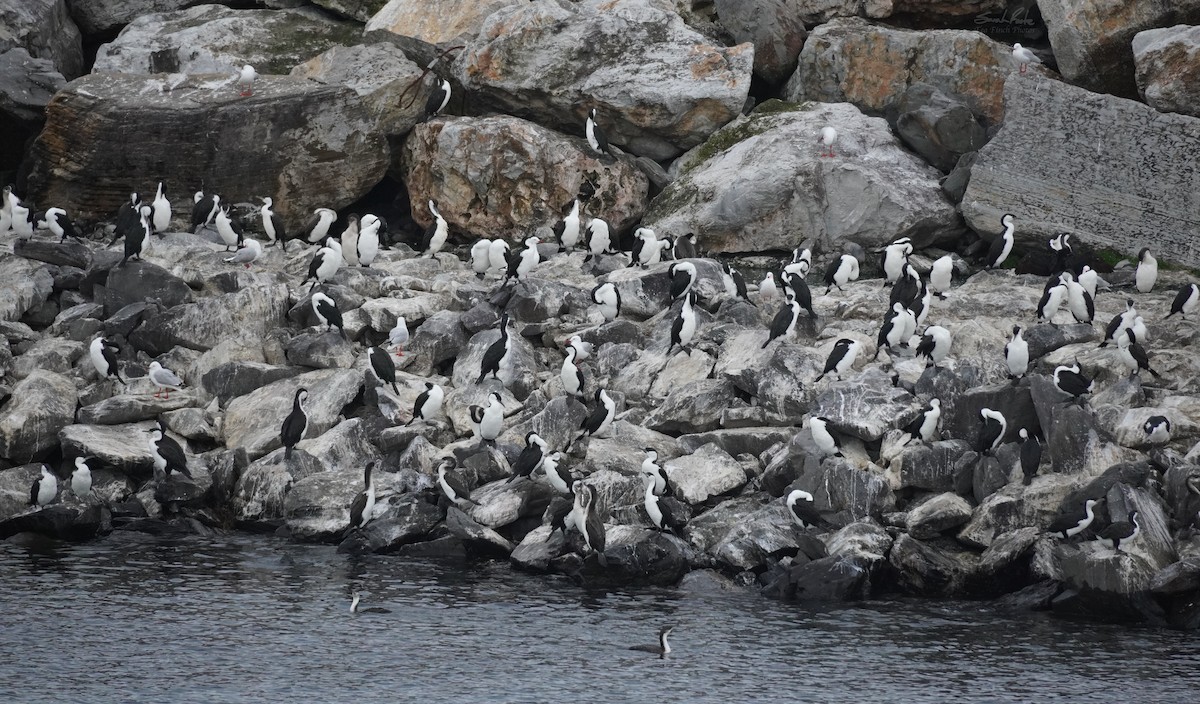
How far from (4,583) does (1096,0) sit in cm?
2157

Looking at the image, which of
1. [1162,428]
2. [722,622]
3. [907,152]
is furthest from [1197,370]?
[907,152]

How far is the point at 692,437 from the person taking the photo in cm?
1981

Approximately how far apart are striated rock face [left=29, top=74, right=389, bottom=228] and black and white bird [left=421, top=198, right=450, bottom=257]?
2.36 metres

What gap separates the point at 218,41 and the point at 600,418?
17.3 meters

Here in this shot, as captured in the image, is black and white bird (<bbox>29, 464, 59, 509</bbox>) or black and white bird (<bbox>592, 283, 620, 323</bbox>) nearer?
black and white bird (<bbox>29, 464, 59, 509</bbox>)

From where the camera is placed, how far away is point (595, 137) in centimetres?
2869

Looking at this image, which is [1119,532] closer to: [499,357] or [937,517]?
[937,517]

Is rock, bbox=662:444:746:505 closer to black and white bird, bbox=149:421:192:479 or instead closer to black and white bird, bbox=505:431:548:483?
black and white bird, bbox=505:431:548:483

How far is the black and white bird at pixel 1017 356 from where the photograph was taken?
753 inches

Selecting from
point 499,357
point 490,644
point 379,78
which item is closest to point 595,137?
point 379,78

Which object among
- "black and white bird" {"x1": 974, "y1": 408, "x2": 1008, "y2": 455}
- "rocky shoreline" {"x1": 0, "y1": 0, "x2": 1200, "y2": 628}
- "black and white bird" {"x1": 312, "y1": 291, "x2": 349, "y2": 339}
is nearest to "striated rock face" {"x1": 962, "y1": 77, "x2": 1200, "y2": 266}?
"rocky shoreline" {"x1": 0, "y1": 0, "x2": 1200, "y2": 628}

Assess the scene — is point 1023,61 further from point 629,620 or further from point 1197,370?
point 629,620

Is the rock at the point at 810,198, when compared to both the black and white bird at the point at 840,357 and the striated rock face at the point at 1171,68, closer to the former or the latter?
the striated rock face at the point at 1171,68

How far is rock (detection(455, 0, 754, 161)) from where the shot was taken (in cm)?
2905
